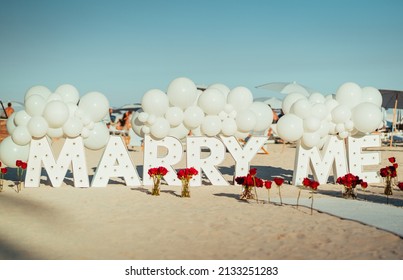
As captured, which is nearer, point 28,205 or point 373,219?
point 373,219

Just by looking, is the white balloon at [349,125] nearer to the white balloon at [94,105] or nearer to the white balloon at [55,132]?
the white balloon at [94,105]

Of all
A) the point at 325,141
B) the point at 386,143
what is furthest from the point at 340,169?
the point at 386,143

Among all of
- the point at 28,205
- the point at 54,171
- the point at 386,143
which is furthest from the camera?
the point at 386,143

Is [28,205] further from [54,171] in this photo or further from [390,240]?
[390,240]

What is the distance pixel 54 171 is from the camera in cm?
1017

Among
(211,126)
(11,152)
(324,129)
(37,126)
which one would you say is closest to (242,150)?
(211,126)

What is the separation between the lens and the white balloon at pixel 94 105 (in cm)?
1059

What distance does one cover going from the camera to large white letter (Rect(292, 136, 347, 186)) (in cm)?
1116

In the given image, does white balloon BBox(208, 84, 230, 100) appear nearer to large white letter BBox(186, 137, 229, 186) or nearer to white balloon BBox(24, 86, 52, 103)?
large white letter BBox(186, 137, 229, 186)

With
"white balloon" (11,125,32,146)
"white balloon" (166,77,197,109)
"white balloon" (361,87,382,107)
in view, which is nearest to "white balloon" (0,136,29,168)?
"white balloon" (11,125,32,146)
